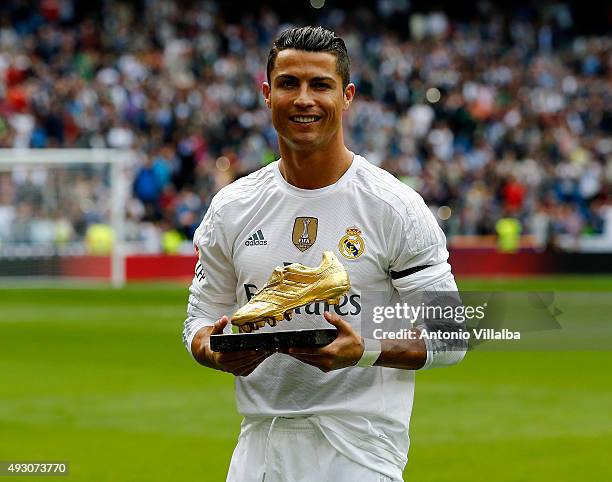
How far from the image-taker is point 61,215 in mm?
24781

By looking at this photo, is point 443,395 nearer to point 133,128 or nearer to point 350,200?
point 350,200

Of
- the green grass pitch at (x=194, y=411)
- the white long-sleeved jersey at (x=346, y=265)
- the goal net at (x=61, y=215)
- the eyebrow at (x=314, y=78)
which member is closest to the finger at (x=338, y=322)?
the white long-sleeved jersey at (x=346, y=265)

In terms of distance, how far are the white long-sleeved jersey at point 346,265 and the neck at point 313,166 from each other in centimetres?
2

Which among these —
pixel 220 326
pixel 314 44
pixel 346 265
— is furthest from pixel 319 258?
pixel 314 44

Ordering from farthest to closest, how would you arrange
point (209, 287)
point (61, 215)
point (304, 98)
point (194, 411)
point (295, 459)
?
point (61, 215)
point (194, 411)
point (209, 287)
point (295, 459)
point (304, 98)

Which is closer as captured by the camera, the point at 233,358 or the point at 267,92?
the point at 233,358

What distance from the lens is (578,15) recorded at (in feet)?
126

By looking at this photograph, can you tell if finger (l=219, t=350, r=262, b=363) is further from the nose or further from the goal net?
the goal net

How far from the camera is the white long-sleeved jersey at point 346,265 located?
3664mm

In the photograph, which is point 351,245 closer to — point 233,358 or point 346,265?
point 346,265

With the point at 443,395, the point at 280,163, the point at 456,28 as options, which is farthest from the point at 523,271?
the point at 280,163

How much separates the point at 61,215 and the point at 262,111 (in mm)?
6436

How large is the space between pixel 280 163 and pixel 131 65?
26.2 metres

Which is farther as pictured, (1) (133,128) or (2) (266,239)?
(1) (133,128)
